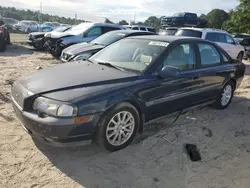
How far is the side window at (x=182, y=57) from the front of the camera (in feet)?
13.8

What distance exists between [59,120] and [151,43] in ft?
6.91

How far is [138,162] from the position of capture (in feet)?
11.3

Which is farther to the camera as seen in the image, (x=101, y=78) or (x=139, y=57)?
(x=139, y=57)

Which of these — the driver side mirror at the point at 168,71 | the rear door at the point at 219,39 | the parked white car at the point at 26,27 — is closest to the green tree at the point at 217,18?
the parked white car at the point at 26,27

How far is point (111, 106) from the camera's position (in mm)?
3375

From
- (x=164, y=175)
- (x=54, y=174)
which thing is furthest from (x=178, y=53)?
(x=54, y=174)

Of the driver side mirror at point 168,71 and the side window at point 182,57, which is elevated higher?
the side window at point 182,57

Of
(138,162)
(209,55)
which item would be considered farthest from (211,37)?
(138,162)

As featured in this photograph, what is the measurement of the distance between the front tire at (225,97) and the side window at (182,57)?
51.1 inches

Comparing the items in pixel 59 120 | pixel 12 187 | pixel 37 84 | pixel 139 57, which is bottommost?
pixel 12 187

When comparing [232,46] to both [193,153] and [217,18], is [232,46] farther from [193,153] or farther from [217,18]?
[217,18]

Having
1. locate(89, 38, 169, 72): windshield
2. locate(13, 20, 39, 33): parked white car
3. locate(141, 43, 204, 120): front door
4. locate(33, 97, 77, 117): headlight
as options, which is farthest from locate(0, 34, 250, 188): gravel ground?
locate(13, 20, 39, 33): parked white car

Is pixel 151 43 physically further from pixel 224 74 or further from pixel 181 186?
pixel 181 186

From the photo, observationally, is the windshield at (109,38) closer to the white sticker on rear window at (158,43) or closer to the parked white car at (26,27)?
the white sticker on rear window at (158,43)
